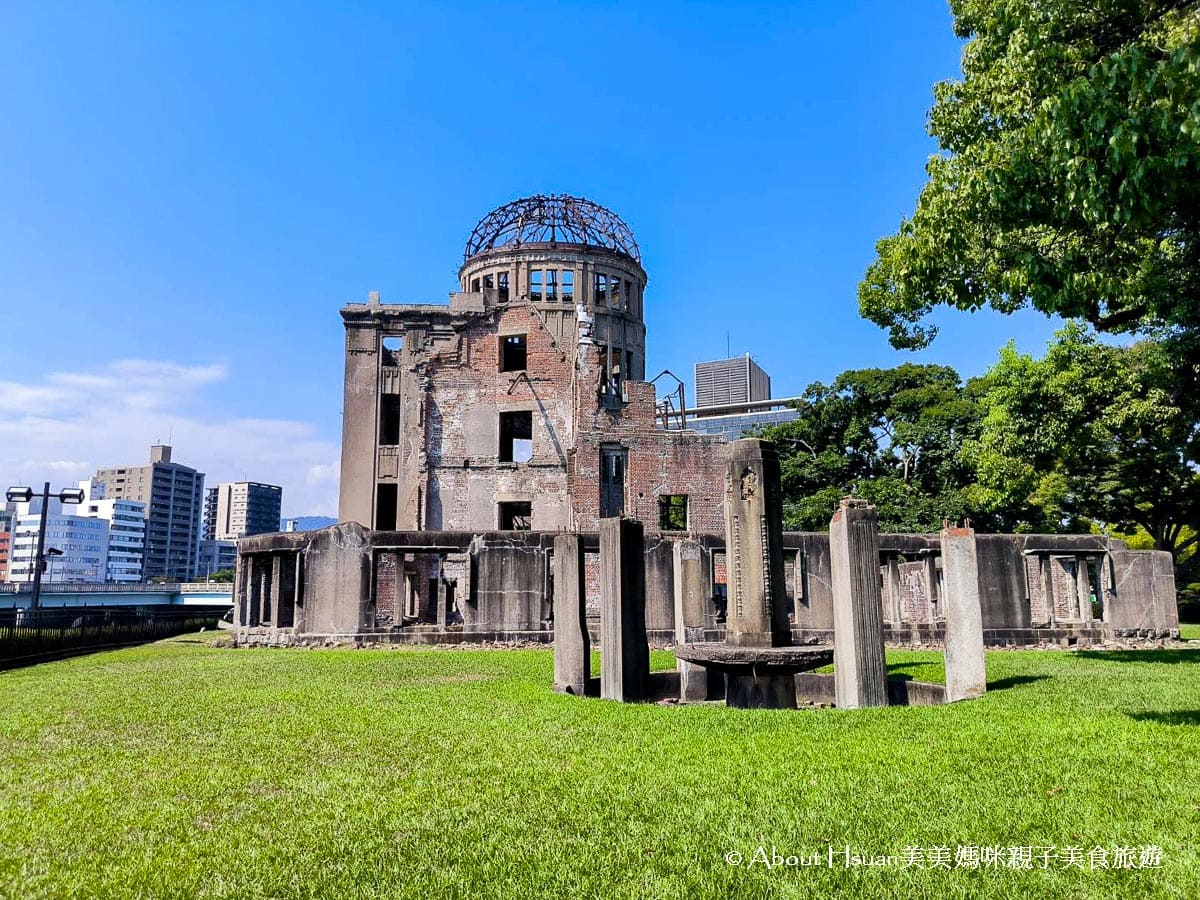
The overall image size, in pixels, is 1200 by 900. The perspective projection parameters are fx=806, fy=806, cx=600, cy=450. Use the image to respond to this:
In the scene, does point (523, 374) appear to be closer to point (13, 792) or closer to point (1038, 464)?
point (1038, 464)

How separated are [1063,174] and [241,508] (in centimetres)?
18601

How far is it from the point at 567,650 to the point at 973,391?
2589 centimetres

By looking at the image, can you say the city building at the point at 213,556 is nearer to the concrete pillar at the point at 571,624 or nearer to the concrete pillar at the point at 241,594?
the concrete pillar at the point at 241,594

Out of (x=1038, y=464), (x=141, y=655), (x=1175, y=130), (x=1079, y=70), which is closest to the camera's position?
(x=1175, y=130)

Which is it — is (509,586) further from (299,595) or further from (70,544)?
(70,544)

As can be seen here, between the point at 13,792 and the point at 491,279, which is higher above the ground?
the point at 491,279

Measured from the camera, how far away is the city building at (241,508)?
171625 mm

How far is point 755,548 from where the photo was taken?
9578mm

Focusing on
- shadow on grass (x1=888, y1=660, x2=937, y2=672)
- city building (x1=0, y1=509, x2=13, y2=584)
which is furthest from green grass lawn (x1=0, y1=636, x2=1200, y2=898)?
city building (x1=0, y1=509, x2=13, y2=584)

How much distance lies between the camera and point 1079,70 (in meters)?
8.82

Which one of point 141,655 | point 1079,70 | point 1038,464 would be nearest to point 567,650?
point 1079,70

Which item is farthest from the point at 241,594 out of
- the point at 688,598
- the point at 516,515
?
the point at 516,515

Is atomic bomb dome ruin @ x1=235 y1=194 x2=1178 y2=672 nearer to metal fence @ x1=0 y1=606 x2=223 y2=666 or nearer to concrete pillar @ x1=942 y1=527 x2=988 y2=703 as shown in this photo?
concrete pillar @ x1=942 y1=527 x2=988 y2=703

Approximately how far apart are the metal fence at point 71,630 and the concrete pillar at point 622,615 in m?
11.7
